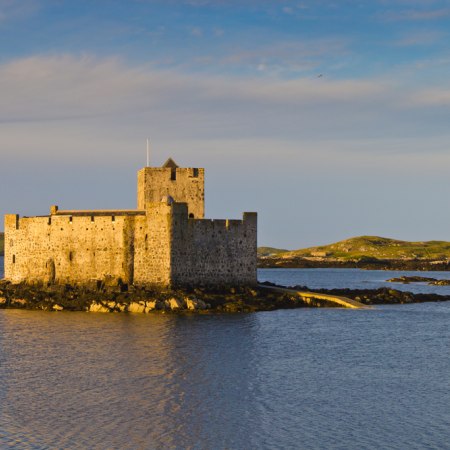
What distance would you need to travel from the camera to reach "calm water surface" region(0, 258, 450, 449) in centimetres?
1648

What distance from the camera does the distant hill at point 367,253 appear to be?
11850 centimetres

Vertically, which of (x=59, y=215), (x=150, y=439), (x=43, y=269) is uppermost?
(x=59, y=215)

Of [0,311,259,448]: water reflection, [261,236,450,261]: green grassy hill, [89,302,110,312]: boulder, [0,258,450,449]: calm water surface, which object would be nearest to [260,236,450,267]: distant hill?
[261,236,450,261]: green grassy hill

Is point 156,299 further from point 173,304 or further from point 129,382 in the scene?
point 129,382

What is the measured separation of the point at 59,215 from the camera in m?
41.6

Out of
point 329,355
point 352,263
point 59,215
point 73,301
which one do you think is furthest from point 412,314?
point 352,263

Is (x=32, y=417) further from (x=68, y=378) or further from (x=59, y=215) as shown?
(x=59, y=215)

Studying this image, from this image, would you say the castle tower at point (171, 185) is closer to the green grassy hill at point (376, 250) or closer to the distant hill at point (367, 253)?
the distant hill at point (367, 253)

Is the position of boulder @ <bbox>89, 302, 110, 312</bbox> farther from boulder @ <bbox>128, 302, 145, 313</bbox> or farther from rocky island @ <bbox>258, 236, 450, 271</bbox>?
rocky island @ <bbox>258, 236, 450, 271</bbox>

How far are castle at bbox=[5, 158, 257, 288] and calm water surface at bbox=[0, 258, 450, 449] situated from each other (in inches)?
158

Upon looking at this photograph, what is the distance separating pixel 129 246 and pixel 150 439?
22.2 meters

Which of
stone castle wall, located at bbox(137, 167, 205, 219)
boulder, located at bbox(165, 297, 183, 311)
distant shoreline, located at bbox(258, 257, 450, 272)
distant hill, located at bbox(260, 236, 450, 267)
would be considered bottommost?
boulder, located at bbox(165, 297, 183, 311)

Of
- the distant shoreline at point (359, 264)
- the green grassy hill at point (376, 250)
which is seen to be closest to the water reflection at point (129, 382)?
the distant shoreline at point (359, 264)

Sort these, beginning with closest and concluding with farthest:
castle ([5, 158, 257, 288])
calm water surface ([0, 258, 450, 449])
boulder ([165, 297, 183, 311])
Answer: calm water surface ([0, 258, 450, 449])
boulder ([165, 297, 183, 311])
castle ([5, 158, 257, 288])
